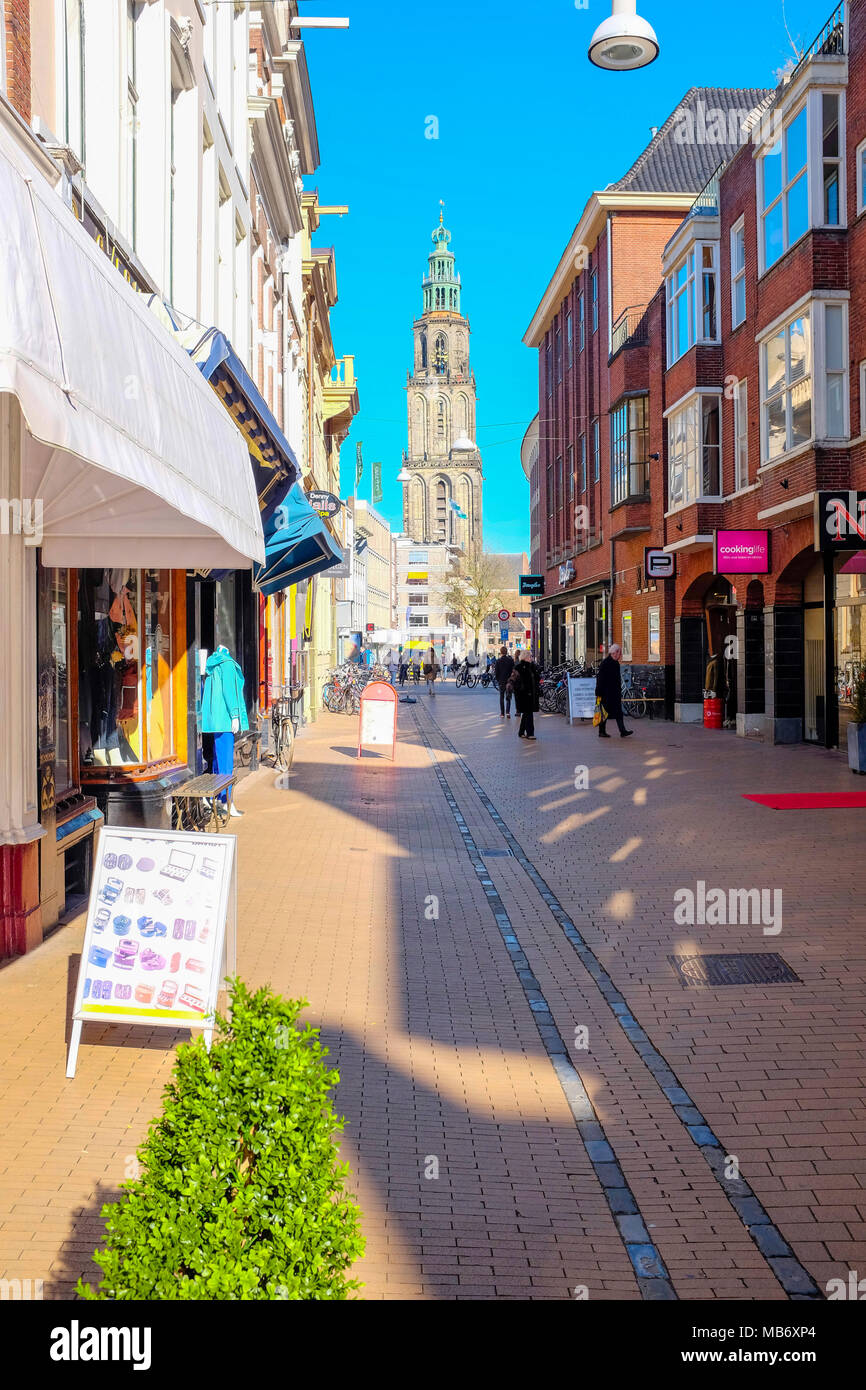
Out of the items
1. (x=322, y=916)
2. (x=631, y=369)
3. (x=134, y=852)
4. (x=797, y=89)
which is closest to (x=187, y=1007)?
(x=134, y=852)

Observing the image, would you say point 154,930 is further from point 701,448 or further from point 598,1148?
point 701,448

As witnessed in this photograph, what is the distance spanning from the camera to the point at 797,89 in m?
18.5

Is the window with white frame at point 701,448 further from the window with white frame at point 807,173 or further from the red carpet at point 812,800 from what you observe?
the red carpet at point 812,800

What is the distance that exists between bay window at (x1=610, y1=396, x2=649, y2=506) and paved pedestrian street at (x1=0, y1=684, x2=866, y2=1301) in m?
21.3

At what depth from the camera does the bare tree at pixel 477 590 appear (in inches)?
3435

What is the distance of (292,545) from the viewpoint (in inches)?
678

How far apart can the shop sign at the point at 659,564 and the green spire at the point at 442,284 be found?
119m

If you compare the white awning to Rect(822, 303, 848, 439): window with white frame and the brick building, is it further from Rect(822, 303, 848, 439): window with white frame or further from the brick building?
the brick building

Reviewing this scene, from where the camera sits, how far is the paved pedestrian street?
3641 mm

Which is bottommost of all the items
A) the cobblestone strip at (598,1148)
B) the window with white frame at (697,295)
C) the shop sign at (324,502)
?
the cobblestone strip at (598,1148)

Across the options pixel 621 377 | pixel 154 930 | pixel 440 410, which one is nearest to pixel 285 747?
pixel 154 930

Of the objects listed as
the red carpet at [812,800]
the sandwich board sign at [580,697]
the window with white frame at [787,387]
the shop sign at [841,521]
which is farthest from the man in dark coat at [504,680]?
the red carpet at [812,800]

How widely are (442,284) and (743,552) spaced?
129 m

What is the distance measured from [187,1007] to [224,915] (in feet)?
1.42
